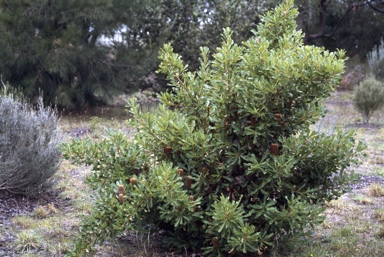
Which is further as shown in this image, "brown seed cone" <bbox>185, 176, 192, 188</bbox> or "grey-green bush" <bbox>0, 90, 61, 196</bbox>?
"grey-green bush" <bbox>0, 90, 61, 196</bbox>

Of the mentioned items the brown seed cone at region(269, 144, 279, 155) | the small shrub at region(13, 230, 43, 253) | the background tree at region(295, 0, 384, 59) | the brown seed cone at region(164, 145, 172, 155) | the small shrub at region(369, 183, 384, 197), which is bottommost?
the small shrub at region(13, 230, 43, 253)

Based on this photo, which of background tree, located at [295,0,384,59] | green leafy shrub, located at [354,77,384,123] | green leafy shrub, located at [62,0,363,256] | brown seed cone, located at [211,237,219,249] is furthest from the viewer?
background tree, located at [295,0,384,59]

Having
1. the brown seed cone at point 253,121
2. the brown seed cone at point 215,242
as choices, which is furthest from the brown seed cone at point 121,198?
the brown seed cone at point 253,121

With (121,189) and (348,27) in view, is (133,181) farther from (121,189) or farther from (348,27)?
(348,27)

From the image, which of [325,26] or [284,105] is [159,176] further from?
[325,26]

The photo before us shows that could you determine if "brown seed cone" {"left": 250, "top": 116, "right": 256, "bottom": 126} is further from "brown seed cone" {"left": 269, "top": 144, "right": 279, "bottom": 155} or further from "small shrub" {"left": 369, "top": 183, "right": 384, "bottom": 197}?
"small shrub" {"left": 369, "top": 183, "right": 384, "bottom": 197}

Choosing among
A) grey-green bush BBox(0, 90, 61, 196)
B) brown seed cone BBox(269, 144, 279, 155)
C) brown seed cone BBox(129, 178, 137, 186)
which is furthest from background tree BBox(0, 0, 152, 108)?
brown seed cone BBox(269, 144, 279, 155)

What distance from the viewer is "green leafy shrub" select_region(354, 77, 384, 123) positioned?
10.7 m

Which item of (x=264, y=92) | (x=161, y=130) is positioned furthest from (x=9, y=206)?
(x=264, y=92)

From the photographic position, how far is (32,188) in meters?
4.90

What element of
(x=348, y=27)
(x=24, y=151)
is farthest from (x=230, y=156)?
(x=348, y=27)

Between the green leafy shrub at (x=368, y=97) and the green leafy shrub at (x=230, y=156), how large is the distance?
756cm

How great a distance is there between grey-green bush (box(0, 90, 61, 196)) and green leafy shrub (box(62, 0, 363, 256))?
134cm

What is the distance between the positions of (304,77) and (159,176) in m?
1.07
